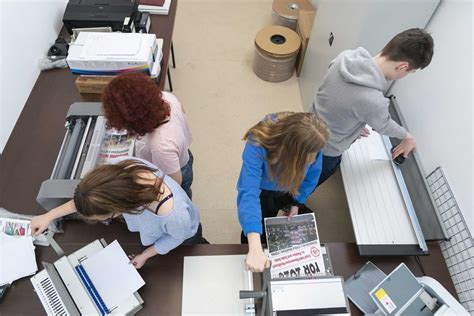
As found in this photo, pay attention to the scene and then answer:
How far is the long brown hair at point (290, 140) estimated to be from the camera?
1.12 metres

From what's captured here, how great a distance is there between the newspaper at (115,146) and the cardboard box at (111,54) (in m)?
0.45

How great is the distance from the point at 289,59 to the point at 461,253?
2.24 meters

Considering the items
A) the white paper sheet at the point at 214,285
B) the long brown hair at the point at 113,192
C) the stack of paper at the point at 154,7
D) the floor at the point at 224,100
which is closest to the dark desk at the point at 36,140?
the stack of paper at the point at 154,7

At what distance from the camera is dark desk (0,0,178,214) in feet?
5.04

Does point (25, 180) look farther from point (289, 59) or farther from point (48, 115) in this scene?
point (289, 59)

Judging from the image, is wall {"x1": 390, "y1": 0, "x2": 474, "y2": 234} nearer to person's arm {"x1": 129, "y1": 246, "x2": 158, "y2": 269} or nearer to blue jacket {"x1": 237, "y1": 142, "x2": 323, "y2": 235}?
blue jacket {"x1": 237, "y1": 142, "x2": 323, "y2": 235}

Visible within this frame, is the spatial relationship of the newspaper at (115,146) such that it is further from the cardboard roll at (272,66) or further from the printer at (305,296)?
the cardboard roll at (272,66)

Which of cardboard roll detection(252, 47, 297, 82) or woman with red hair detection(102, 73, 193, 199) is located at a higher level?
woman with red hair detection(102, 73, 193, 199)

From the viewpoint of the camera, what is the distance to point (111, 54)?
178cm

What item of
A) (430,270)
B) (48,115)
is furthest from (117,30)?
(430,270)

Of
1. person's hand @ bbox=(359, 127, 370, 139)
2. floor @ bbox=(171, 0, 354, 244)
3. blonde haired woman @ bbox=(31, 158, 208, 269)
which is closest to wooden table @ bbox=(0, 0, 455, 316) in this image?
blonde haired woman @ bbox=(31, 158, 208, 269)

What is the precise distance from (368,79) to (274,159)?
0.63 meters

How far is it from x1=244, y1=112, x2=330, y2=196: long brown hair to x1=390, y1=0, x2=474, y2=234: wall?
86 cm

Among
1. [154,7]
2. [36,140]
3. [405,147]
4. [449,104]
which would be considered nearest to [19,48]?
[36,140]
